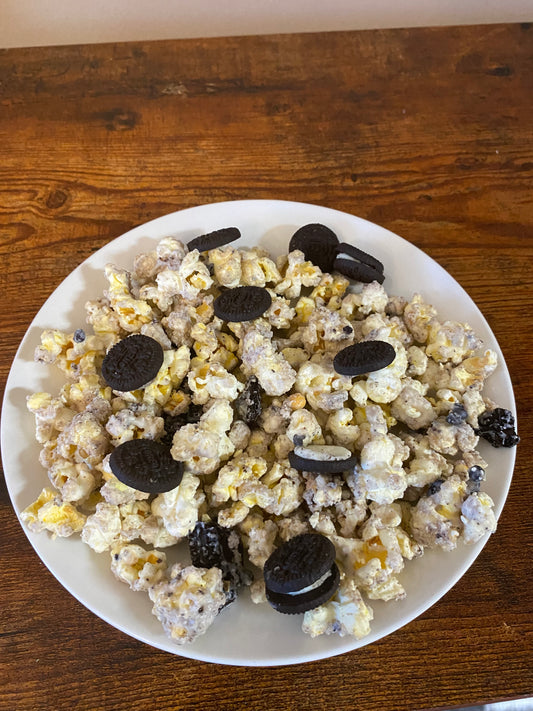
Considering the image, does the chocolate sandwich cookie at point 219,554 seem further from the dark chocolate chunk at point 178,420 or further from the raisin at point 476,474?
the raisin at point 476,474

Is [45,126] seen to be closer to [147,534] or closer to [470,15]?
[147,534]

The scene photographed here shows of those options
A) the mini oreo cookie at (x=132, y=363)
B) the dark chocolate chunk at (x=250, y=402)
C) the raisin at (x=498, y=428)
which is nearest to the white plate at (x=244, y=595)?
the raisin at (x=498, y=428)

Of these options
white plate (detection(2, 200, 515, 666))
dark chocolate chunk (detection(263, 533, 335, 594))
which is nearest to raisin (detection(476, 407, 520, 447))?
white plate (detection(2, 200, 515, 666))

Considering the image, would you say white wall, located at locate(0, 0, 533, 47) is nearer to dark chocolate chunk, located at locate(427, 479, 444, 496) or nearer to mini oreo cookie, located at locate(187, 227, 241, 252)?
mini oreo cookie, located at locate(187, 227, 241, 252)

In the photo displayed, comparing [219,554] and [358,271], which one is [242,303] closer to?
[358,271]

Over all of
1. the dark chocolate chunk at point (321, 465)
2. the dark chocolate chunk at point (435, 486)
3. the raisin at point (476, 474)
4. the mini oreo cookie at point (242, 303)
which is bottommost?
the dark chocolate chunk at point (435, 486)

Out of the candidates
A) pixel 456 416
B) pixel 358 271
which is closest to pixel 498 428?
pixel 456 416
